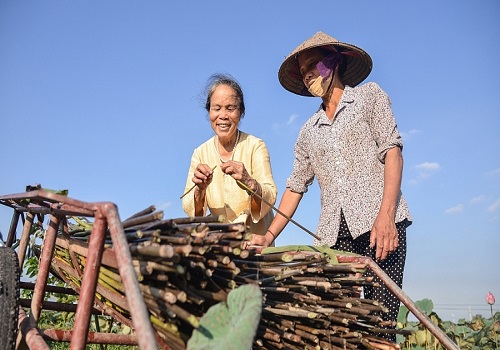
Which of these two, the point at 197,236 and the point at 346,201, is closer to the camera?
the point at 197,236

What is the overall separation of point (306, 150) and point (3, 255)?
203 centimetres

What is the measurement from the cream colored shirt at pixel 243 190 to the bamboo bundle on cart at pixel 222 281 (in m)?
1.05

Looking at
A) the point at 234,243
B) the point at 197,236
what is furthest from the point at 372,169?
the point at 197,236

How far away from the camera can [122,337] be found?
189 cm

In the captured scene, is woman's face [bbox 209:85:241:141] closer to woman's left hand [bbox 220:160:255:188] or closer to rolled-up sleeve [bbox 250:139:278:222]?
rolled-up sleeve [bbox 250:139:278:222]

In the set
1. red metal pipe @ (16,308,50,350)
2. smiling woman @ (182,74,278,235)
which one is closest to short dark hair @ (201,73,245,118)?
smiling woman @ (182,74,278,235)

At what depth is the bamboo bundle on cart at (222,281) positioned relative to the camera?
50.8 inches

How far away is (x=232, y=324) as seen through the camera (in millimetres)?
1101

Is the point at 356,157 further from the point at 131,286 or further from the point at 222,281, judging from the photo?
the point at 131,286

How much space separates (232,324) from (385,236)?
66.9 inches

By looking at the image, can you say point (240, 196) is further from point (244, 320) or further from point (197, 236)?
point (244, 320)

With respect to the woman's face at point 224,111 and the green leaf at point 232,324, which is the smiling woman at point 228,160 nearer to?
the woman's face at point 224,111

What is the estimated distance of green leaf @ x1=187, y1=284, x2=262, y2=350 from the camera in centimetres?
106

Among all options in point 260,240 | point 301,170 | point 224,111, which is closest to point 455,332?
point 301,170
